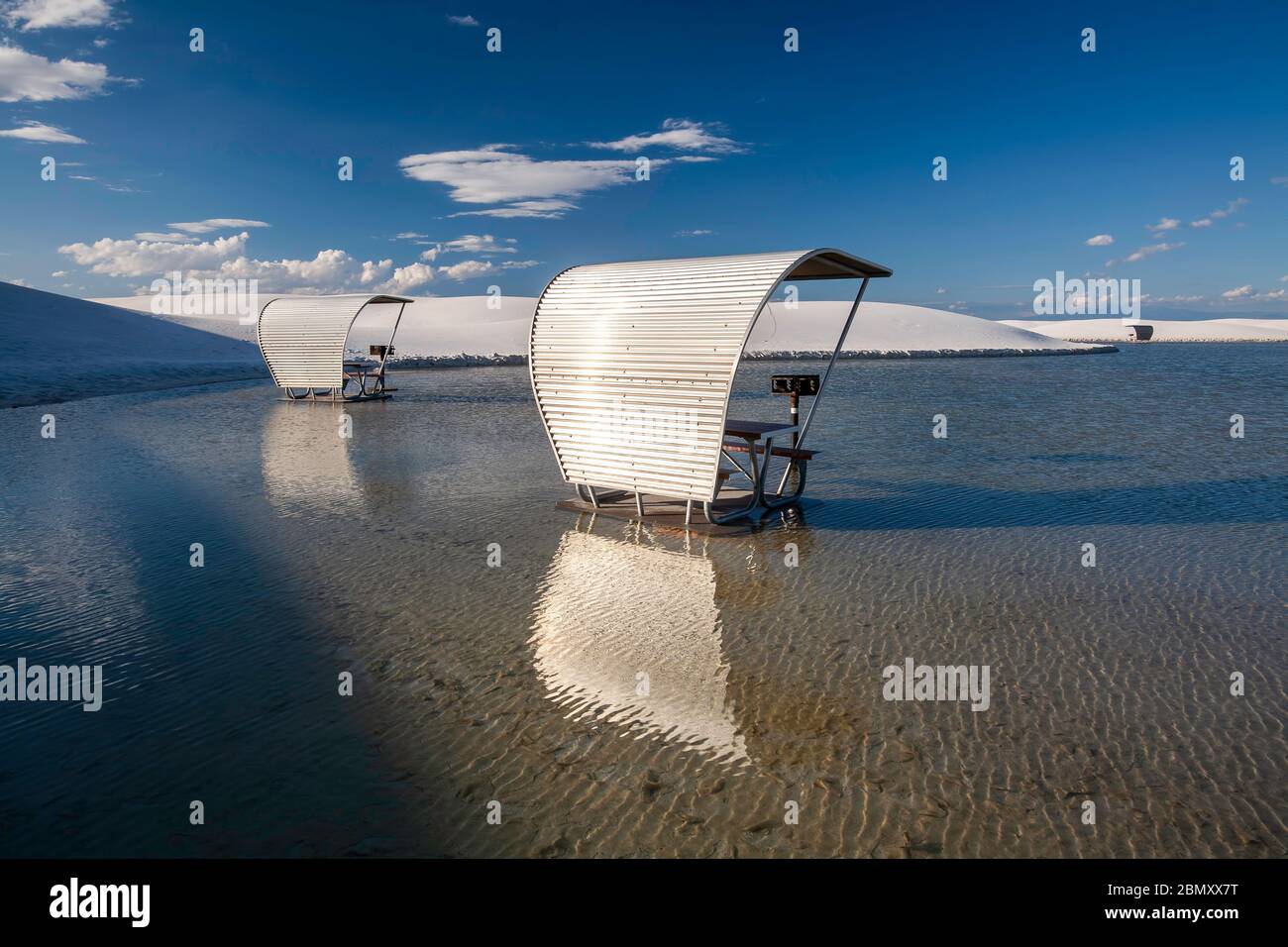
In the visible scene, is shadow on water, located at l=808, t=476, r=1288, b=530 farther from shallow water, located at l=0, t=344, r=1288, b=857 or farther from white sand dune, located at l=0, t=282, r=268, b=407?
white sand dune, located at l=0, t=282, r=268, b=407

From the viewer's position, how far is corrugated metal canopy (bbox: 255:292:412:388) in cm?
2925

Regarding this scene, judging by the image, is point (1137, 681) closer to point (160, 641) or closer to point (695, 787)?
point (695, 787)

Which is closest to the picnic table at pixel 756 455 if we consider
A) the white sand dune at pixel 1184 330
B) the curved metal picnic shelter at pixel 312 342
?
the curved metal picnic shelter at pixel 312 342

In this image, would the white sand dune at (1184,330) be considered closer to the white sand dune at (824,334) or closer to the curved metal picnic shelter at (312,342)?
the white sand dune at (824,334)

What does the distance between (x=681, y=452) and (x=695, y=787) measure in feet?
20.0

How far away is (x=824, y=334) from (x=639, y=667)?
83076mm

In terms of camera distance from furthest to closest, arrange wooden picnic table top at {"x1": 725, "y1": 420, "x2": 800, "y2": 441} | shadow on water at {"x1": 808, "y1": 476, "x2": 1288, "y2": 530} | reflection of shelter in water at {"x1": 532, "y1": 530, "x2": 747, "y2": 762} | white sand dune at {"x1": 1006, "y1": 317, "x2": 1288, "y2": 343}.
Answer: white sand dune at {"x1": 1006, "y1": 317, "x2": 1288, "y2": 343} < wooden picnic table top at {"x1": 725, "y1": 420, "x2": 800, "y2": 441} < shadow on water at {"x1": 808, "y1": 476, "x2": 1288, "y2": 530} < reflection of shelter in water at {"x1": 532, "y1": 530, "x2": 747, "y2": 762}

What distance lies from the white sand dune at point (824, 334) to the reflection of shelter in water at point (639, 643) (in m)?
53.9

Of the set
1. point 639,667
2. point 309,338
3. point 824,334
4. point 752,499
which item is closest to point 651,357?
point 752,499

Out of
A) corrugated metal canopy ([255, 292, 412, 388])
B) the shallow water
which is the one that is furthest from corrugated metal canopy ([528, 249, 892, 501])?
corrugated metal canopy ([255, 292, 412, 388])

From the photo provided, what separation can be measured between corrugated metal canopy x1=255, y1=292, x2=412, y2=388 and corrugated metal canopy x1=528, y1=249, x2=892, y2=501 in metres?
19.3

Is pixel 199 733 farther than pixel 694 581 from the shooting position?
No

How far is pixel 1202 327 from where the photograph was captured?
159875mm
